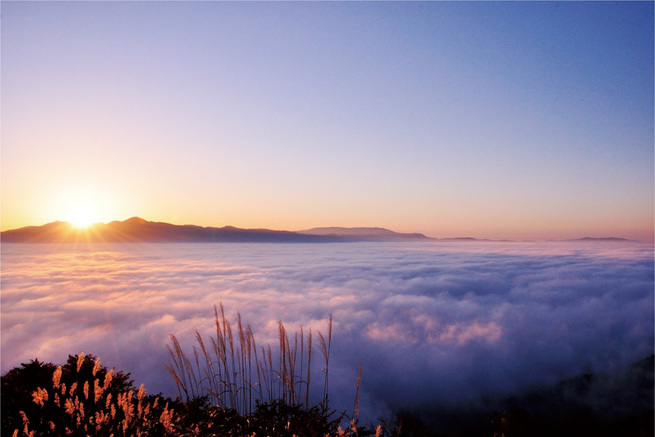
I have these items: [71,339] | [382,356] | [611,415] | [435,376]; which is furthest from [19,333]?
[611,415]

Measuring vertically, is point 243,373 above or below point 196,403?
below

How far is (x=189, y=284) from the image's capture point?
6406cm

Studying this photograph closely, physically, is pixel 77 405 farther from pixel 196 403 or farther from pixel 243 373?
Result: pixel 243 373

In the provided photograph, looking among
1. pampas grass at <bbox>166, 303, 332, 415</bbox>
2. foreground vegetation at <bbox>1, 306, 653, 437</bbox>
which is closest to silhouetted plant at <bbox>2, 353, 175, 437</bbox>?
foreground vegetation at <bbox>1, 306, 653, 437</bbox>

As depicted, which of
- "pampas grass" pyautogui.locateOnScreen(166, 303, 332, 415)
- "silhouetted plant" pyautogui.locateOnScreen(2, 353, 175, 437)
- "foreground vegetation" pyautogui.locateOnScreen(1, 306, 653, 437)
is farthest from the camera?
"pampas grass" pyautogui.locateOnScreen(166, 303, 332, 415)

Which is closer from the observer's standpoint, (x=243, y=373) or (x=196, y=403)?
(x=196, y=403)

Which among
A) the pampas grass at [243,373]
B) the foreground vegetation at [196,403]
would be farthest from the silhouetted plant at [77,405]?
the pampas grass at [243,373]

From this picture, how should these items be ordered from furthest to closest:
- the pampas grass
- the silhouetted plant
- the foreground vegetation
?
the pampas grass, the foreground vegetation, the silhouetted plant

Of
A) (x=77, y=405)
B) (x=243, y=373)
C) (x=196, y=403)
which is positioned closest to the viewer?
(x=77, y=405)

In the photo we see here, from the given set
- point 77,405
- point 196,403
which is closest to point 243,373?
point 196,403

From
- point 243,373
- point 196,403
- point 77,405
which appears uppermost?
point 77,405

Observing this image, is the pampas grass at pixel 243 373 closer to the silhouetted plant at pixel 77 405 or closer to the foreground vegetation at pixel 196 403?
the foreground vegetation at pixel 196 403

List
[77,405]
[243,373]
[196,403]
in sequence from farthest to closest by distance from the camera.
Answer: [243,373] → [196,403] → [77,405]

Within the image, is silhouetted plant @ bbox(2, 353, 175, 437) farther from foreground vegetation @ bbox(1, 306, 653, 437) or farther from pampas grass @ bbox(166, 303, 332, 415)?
pampas grass @ bbox(166, 303, 332, 415)
